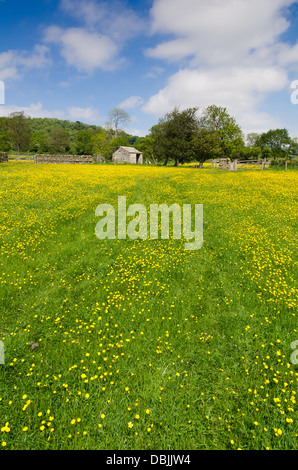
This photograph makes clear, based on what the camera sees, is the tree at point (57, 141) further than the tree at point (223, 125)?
Yes

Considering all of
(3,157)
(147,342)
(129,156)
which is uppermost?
(129,156)

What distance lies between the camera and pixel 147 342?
5328 millimetres

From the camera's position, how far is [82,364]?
4770 millimetres

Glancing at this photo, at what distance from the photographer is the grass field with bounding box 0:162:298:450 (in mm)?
3681

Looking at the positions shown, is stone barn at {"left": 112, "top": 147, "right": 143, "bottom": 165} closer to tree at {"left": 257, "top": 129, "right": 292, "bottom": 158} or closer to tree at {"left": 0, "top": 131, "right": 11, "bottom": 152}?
tree at {"left": 0, "top": 131, "right": 11, "bottom": 152}

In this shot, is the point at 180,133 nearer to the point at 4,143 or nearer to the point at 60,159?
the point at 60,159

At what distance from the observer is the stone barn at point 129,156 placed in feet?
255

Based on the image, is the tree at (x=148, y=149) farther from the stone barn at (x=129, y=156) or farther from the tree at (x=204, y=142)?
the tree at (x=204, y=142)

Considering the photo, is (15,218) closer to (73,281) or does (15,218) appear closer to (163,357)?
(73,281)

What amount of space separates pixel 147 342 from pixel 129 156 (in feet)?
259

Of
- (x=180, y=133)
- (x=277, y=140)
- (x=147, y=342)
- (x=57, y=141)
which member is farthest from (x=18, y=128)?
(x=277, y=140)

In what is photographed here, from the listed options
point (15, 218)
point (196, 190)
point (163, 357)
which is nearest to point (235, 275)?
point (163, 357)

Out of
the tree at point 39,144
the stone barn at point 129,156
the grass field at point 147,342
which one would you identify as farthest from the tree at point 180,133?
the tree at point 39,144

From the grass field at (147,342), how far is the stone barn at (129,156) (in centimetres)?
7190
